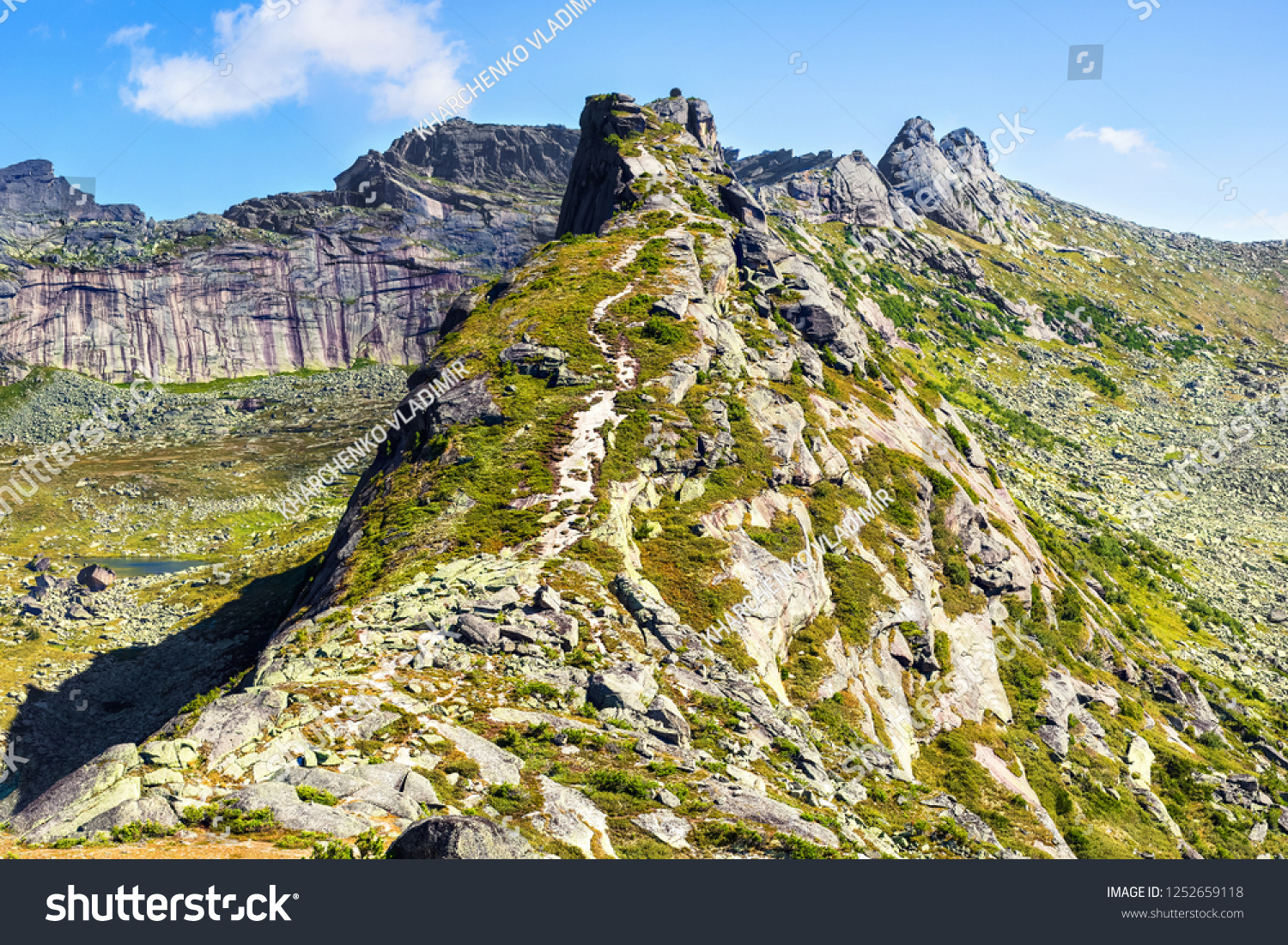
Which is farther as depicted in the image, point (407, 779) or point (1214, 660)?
point (1214, 660)

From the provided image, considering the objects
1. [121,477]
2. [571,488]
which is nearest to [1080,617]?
[571,488]

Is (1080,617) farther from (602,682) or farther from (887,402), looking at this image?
(602,682)

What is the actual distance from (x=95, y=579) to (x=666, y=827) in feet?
288

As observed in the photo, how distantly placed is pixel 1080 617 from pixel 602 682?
141 ft

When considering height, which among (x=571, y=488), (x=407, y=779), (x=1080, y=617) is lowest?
(x=1080, y=617)

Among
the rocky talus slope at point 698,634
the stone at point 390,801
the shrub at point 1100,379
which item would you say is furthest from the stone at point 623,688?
the shrub at point 1100,379

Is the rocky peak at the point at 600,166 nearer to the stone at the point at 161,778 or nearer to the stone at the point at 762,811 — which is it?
the stone at the point at 762,811

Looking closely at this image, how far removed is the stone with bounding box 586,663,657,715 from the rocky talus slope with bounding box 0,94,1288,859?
0.10 metres

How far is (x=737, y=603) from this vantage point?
30.8m

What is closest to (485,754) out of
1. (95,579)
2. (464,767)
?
(464,767)

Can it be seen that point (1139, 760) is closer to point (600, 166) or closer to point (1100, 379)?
point (600, 166)

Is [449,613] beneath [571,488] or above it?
beneath
